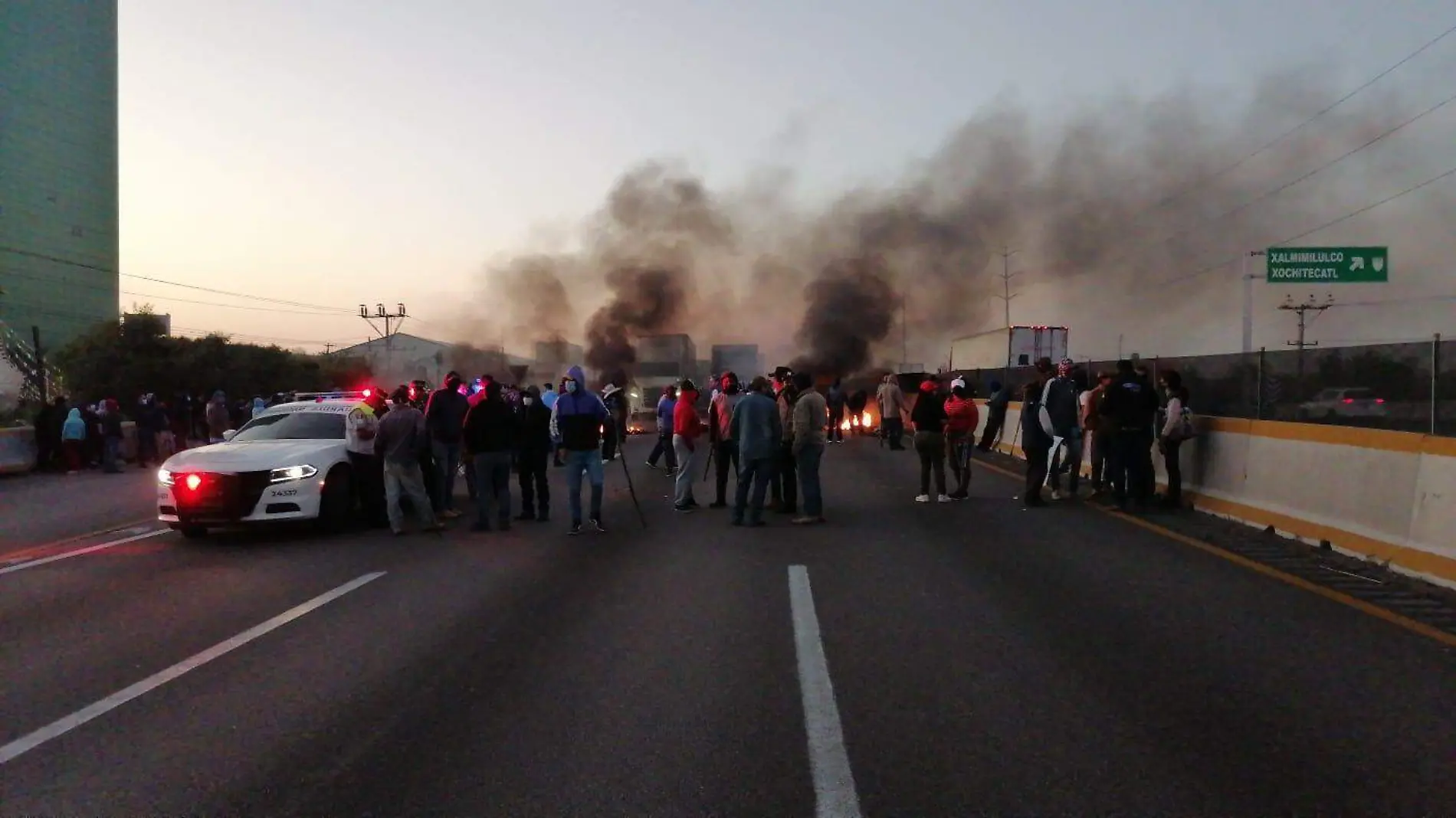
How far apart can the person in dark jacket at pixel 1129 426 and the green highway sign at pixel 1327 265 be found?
1919 centimetres

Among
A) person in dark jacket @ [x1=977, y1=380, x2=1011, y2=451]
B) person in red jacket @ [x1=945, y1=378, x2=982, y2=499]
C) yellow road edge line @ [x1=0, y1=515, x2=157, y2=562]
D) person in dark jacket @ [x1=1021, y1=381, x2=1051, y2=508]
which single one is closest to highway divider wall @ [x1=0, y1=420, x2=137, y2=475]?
yellow road edge line @ [x1=0, y1=515, x2=157, y2=562]

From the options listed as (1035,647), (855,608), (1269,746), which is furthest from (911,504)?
(1269,746)

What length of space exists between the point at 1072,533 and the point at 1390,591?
11.5 feet

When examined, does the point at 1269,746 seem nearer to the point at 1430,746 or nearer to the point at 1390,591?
the point at 1430,746

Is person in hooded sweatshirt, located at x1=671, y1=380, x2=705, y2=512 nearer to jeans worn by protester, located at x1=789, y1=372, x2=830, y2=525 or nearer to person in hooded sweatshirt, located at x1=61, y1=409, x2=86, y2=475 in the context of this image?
jeans worn by protester, located at x1=789, y1=372, x2=830, y2=525

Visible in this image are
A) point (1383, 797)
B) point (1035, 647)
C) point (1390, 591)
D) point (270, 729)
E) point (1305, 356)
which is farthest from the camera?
point (1305, 356)

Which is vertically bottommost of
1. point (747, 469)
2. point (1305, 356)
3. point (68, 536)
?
point (68, 536)

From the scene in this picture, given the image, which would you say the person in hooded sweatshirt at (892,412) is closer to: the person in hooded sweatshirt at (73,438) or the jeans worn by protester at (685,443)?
the jeans worn by protester at (685,443)

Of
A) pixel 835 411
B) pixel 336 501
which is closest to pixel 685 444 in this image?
pixel 336 501

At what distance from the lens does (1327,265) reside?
30.7 meters

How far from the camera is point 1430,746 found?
488cm

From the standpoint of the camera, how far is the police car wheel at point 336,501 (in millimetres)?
12242

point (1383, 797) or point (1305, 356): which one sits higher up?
point (1305, 356)

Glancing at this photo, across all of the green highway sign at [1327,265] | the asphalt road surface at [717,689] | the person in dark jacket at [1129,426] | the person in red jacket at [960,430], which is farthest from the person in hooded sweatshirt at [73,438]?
the green highway sign at [1327,265]
